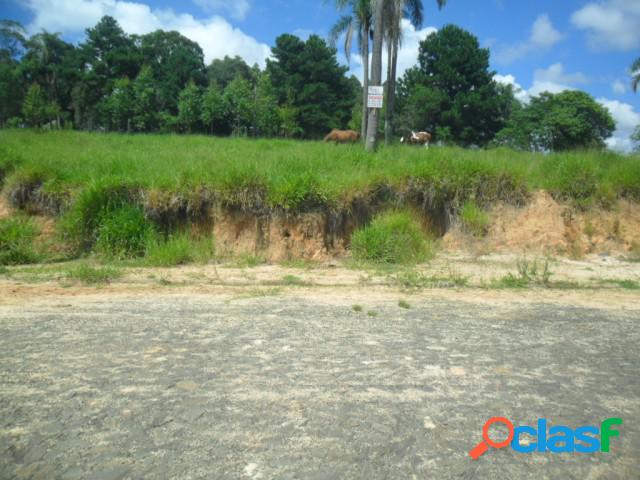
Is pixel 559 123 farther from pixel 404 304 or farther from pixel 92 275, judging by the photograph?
pixel 92 275

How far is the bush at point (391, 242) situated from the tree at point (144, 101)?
2479 cm

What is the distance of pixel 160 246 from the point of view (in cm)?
800

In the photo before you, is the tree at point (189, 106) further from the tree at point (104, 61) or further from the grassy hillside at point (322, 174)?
the grassy hillside at point (322, 174)

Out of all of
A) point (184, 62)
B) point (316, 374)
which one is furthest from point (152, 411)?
point (184, 62)

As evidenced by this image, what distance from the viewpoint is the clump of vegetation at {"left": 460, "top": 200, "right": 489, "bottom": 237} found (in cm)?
948

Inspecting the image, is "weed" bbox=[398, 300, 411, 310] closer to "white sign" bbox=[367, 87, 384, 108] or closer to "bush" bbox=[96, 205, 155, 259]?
"bush" bbox=[96, 205, 155, 259]

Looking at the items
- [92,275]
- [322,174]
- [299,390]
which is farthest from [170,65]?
[299,390]

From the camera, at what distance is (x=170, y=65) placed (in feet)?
129

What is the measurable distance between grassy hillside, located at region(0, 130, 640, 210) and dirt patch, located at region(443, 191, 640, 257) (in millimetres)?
369

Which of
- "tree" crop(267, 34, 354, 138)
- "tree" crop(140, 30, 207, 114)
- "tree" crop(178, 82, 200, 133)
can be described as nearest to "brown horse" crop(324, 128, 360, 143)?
"tree" crop(178, 82, 200, 133)

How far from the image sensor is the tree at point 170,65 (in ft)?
119

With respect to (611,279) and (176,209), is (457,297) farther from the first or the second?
(176,209)

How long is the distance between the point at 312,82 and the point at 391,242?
3454 cm

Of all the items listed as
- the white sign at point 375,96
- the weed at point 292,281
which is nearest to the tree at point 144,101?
the white sign at point 375,96
